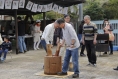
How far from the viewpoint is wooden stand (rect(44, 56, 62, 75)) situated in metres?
8.27

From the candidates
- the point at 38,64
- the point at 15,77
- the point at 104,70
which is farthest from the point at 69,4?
the point at 15,77

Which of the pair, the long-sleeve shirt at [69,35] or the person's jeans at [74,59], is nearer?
the long-sleeve shirt at [69,35]

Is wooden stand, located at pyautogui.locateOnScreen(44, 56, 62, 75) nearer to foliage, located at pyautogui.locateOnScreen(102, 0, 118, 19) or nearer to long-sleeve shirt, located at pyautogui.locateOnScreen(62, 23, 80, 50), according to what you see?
long-sleeve shirt, located at pyautogui.locateOnScreen(62, 23, 80, 50)

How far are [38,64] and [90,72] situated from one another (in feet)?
8.28

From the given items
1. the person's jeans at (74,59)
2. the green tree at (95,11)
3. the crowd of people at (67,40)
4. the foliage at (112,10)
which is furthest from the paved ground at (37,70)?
the foliage at (112,10)

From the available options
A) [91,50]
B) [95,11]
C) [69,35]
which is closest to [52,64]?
[69,35]

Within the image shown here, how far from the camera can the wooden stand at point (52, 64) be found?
8266 millimetres

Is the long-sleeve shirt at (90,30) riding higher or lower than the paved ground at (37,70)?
higher

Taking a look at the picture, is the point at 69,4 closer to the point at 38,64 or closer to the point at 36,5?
the point at 36,5

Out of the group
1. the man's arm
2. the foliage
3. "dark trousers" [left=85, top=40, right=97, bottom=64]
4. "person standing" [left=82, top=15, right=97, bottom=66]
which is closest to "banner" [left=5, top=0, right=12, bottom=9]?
"person standing" [left=82, top=15, right=97, bottom=66]

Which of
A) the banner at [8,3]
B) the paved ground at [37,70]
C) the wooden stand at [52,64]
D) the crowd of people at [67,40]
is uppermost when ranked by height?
the banner at [8,3]

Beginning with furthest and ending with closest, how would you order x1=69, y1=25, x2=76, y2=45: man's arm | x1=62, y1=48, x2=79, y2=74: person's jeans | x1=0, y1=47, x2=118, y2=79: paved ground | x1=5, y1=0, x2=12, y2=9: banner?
x1=5, y1=0, x2=12, y2=9: banner
x1=0, y1=47, x2=118, y2=79: paved ground
x1=62, y1=48, x2=79, y2=74: person's jeans
x1=69, y1=25, x2=76, y2=45: man's arm

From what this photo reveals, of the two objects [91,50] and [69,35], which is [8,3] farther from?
[69,35]

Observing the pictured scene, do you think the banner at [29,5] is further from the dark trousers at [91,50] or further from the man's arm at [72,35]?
the man's arm at [72,35]
